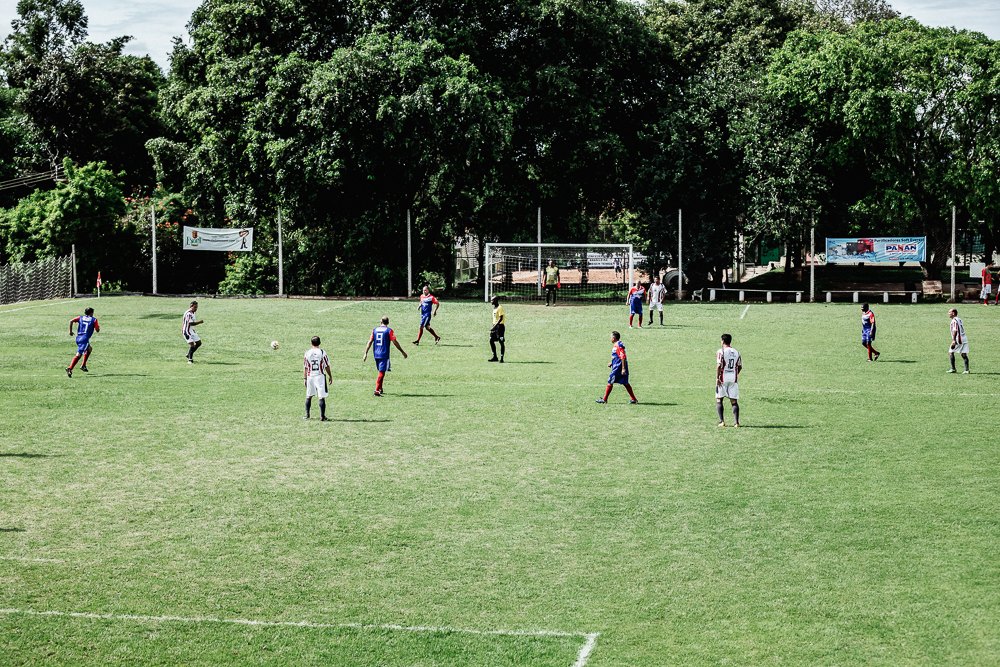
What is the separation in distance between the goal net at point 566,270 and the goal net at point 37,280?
70.4 feet

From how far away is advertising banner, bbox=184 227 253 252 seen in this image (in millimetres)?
55656

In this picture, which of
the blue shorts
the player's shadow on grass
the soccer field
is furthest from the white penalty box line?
the blue shorts

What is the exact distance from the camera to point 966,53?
50031 mm

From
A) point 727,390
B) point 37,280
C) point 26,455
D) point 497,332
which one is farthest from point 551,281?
point 26,455

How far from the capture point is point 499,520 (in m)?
14.0

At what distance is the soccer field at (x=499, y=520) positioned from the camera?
34.2 ft

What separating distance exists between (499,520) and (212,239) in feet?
149

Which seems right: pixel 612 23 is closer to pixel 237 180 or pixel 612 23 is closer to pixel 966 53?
pixel 966 53

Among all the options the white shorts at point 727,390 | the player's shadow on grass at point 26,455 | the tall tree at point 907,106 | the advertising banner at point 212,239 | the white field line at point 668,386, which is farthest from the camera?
the advertising banner at point 212,239

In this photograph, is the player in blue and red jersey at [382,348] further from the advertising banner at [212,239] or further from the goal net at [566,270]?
the advertising banner at [212,239]

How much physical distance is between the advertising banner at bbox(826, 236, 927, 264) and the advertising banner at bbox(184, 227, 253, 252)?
31.1 m

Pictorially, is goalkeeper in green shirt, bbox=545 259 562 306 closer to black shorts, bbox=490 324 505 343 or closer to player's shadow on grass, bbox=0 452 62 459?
black shorts, bbox=490 324 505 343

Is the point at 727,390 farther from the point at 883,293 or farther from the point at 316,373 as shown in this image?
the point at 883,293

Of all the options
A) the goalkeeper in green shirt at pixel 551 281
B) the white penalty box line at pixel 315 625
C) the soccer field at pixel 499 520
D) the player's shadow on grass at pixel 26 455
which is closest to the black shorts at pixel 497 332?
the soccer field at pixel 499 520
